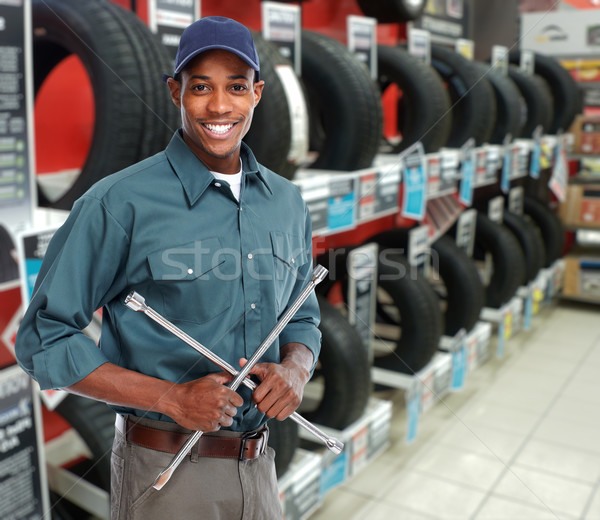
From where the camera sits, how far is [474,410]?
328 centimetres

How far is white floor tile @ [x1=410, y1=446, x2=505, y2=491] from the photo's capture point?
8.64 ft

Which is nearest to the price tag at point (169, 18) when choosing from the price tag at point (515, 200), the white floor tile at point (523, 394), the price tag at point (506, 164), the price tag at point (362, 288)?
the price tag at point (362, 288)

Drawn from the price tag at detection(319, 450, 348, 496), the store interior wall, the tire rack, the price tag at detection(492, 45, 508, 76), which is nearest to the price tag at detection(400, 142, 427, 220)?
the tire rack

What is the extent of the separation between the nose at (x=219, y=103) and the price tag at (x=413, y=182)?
5.55 feet

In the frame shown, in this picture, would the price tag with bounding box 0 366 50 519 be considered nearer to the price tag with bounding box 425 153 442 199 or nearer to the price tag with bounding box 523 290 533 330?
the price tag with bounding box 425 153 442 199

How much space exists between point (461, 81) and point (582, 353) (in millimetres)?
2022

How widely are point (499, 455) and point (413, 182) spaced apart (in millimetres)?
1267

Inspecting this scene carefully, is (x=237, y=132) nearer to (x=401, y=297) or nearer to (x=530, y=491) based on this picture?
(x=401, y=297)

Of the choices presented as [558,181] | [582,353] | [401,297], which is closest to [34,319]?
[401,297]

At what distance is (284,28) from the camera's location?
1.98 metres

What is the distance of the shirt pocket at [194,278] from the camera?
0.89 metres

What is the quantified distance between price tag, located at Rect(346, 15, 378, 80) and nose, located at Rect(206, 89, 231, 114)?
1.60m

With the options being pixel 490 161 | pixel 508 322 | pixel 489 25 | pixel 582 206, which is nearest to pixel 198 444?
pixel 490 161

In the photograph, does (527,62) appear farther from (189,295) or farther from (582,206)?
(189,295)
